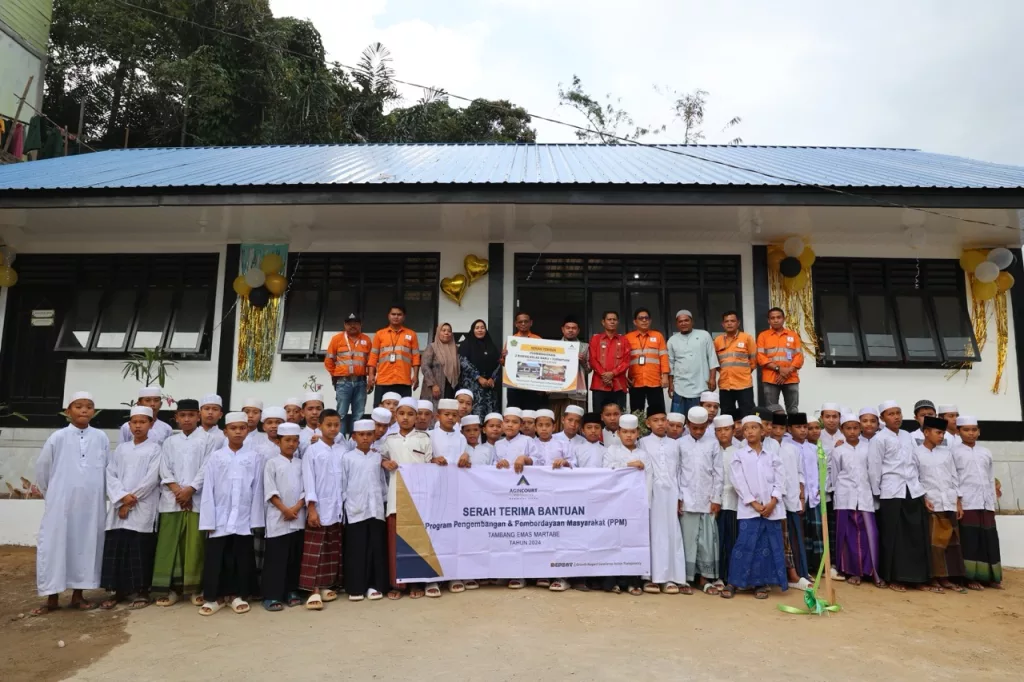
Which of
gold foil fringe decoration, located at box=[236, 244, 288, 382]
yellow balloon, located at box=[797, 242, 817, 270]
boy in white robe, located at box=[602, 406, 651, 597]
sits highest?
yellow balloon, located at box=[797, 242, 817, 270]

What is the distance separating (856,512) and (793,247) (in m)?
3.35

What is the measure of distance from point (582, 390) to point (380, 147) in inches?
244

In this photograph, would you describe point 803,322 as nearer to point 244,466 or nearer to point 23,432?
point 244,466

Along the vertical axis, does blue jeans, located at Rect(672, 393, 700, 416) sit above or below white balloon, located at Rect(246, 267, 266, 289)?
below

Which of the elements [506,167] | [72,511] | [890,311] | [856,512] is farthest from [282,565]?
[890,311]

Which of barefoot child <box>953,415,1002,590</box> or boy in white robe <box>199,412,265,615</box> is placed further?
barefoot child <box>953,415,1002,590</box>

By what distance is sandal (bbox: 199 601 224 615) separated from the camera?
485 cm

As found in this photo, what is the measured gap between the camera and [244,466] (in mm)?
5113

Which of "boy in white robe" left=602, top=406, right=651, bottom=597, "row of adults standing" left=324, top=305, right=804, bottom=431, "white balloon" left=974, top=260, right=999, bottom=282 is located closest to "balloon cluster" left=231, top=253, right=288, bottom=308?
"row of adults standing" left=324, top=305, right=804, bottom=431

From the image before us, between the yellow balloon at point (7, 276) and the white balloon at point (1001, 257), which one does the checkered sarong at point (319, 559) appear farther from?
the white balloon at point (1001, 257)

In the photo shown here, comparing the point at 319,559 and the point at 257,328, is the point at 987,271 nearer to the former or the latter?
the point at 319,559

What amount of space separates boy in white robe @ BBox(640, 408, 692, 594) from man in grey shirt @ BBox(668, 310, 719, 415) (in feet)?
4.31

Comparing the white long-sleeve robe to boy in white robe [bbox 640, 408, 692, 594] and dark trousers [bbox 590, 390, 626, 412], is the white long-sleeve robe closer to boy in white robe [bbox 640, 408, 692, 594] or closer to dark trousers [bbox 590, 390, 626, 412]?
boy in white robe [bbox 640, 408, 692, 594]

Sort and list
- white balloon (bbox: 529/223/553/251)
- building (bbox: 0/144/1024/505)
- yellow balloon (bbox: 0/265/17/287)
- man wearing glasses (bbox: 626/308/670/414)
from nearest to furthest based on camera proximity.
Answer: man wearing glasses (bbox: 626/308/670/414), building (bbox: 0/144/1024/505), white balloon (bbox: 529/223/553/251), yellow balloon (bbox: 0/265/17/287)
